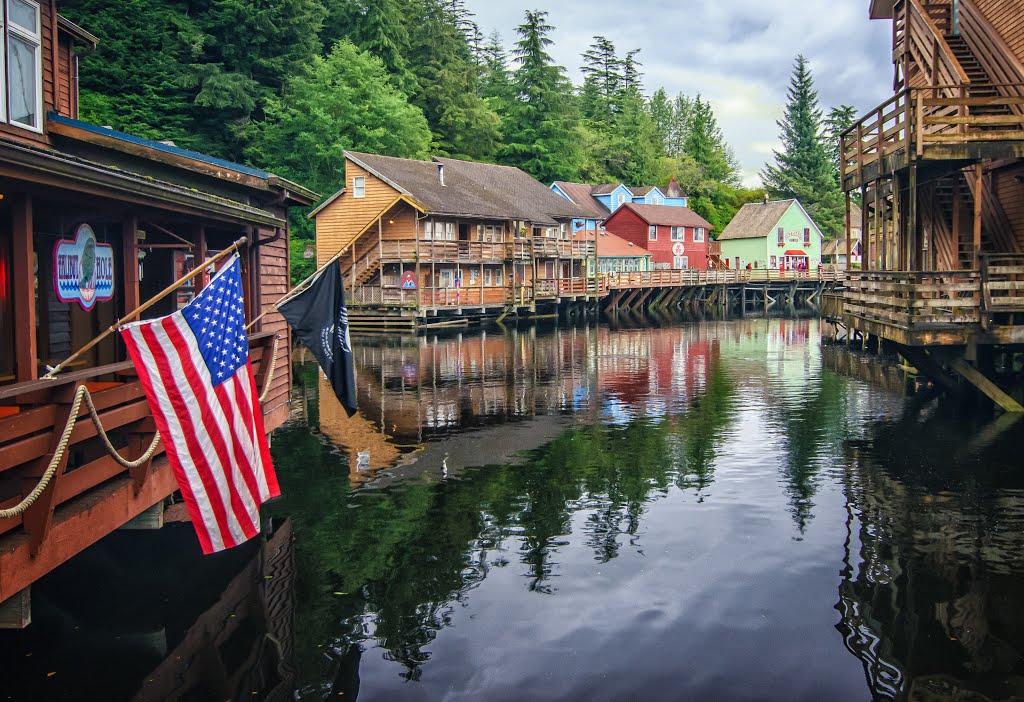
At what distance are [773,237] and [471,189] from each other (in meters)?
43.9

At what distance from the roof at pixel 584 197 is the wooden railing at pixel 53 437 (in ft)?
235

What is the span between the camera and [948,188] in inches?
1084

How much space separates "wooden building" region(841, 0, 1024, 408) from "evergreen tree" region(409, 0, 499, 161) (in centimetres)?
5134

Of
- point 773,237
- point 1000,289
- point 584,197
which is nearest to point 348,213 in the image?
point 584,197

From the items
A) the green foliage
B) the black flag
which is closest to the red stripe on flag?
the black flag

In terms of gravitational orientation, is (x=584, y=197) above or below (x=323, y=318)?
above

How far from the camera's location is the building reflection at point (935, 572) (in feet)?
29.9

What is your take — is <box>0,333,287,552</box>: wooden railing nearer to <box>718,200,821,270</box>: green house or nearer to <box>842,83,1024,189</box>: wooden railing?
<box>842,83,1024,189</box>: wooden railing

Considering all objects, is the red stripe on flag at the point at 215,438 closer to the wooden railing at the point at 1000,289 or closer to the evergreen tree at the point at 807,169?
the wooden railing at the point at 1000,289

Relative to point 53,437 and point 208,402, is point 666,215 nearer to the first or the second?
point 208,402

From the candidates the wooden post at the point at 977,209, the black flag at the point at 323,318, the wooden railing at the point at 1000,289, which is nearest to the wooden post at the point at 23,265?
the black flag at the point at 323,318

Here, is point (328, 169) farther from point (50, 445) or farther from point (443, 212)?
point (50, 445)

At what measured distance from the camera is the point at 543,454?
1911cm

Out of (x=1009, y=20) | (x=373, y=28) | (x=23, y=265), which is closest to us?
(x=23, y=265)
